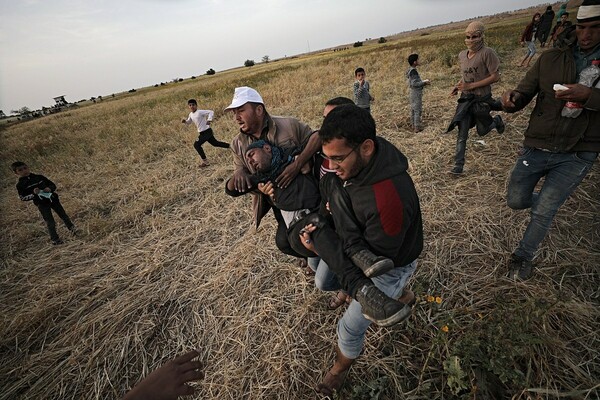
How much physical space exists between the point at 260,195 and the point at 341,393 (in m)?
1.79

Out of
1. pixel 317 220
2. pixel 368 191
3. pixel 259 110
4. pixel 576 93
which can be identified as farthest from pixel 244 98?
pixel 576 93

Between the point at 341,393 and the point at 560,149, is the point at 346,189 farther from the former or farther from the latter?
the point at 560,149

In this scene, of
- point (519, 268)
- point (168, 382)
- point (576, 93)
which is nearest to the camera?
point (168, 382)

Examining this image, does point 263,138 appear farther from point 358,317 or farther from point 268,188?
point 358,317

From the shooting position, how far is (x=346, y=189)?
161 centimetres

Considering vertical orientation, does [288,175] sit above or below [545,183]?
above

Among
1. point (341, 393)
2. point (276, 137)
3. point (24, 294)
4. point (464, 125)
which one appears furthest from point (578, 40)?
point (24, 294)

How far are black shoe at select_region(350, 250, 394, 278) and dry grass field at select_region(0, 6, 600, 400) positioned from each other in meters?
0.89

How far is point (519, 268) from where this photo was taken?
255 cm

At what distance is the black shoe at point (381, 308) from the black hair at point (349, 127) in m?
0.82

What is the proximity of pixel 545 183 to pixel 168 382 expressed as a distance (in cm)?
318

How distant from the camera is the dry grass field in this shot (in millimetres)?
1884

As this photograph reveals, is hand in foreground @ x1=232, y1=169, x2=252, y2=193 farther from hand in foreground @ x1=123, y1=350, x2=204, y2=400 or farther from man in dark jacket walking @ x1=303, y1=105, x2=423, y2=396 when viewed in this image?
hand in foreground @ x1=123, y1=350, x2=204, y2=400

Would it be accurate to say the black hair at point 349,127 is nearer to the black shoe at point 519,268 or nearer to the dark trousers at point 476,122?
the black shoe at point 519,268
